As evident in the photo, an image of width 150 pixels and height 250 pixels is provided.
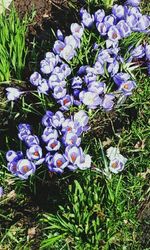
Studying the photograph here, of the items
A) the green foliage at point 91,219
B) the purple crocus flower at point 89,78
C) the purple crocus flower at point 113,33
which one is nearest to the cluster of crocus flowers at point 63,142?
the green foliage at point 91,219

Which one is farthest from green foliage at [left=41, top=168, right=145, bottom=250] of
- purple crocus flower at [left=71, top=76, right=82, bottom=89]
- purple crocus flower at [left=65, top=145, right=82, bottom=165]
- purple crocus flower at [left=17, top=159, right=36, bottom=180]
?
purple crocus flower at [left=71, top=76, right=82, bottom=89]

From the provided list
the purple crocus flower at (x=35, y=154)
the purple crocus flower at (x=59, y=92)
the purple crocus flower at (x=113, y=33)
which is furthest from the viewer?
the purple crocus flower at (x=113, y=33)

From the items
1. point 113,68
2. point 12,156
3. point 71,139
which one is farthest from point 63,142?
point 113,68

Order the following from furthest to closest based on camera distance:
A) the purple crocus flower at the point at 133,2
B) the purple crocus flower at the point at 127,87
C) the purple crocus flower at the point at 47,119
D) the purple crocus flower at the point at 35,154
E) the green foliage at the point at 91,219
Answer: the purple crocus flower at the point at 133,2 < the purple crocus flower at the point at 127,87 < the purple crocus flower at the point at 47,119 < the purple crocus flower at the point at 35,154 < the green foliage at the point at 91,219

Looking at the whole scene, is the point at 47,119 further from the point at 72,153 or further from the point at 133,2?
the point at 133,2

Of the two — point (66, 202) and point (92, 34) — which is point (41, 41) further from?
point (66, 202)

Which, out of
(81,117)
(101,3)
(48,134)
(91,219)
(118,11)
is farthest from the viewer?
(101,3)

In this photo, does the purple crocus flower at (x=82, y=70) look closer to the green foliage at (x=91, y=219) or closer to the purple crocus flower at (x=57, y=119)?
the purple crocus flower at (x=57, y=119)
